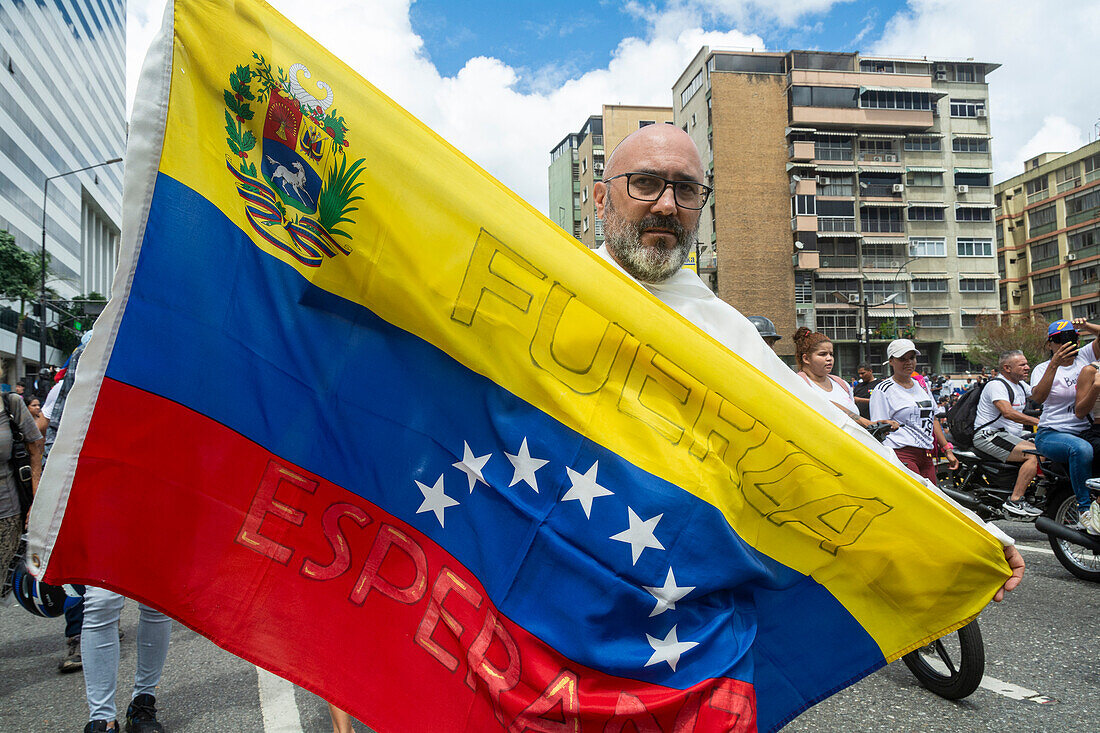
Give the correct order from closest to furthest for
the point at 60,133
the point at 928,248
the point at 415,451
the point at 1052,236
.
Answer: the point at 415,451 < the point at 928,248 < the point at 60,133 < the point at 1052,236

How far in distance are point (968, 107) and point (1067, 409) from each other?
59.8 m

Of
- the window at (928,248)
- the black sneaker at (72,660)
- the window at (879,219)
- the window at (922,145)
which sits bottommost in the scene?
the black sneaker at (72,660)

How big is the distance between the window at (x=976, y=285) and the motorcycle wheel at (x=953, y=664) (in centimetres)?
5708

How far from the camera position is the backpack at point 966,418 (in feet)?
24.3

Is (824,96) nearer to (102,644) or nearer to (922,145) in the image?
(922,145)

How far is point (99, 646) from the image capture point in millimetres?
2984

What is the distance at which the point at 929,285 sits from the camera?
52719mm

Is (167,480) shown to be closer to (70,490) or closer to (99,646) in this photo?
(70,490)

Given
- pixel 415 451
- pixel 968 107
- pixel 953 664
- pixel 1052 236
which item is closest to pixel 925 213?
pixel 968 107

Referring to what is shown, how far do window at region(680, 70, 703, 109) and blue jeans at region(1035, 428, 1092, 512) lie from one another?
2028 inches

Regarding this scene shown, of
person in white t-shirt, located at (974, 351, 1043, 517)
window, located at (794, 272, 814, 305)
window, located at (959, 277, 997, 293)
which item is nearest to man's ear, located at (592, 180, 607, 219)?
person in white t-shirt, located at (974, 351, 1043, 517)

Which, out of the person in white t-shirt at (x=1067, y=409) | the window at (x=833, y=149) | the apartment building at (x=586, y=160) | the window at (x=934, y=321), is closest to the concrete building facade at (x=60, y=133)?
the apartment building at (x=586, y=160)

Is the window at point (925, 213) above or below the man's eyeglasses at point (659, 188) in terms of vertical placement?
above

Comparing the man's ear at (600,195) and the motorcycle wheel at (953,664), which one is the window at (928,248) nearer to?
the motorcycle wheel at (953,664)
